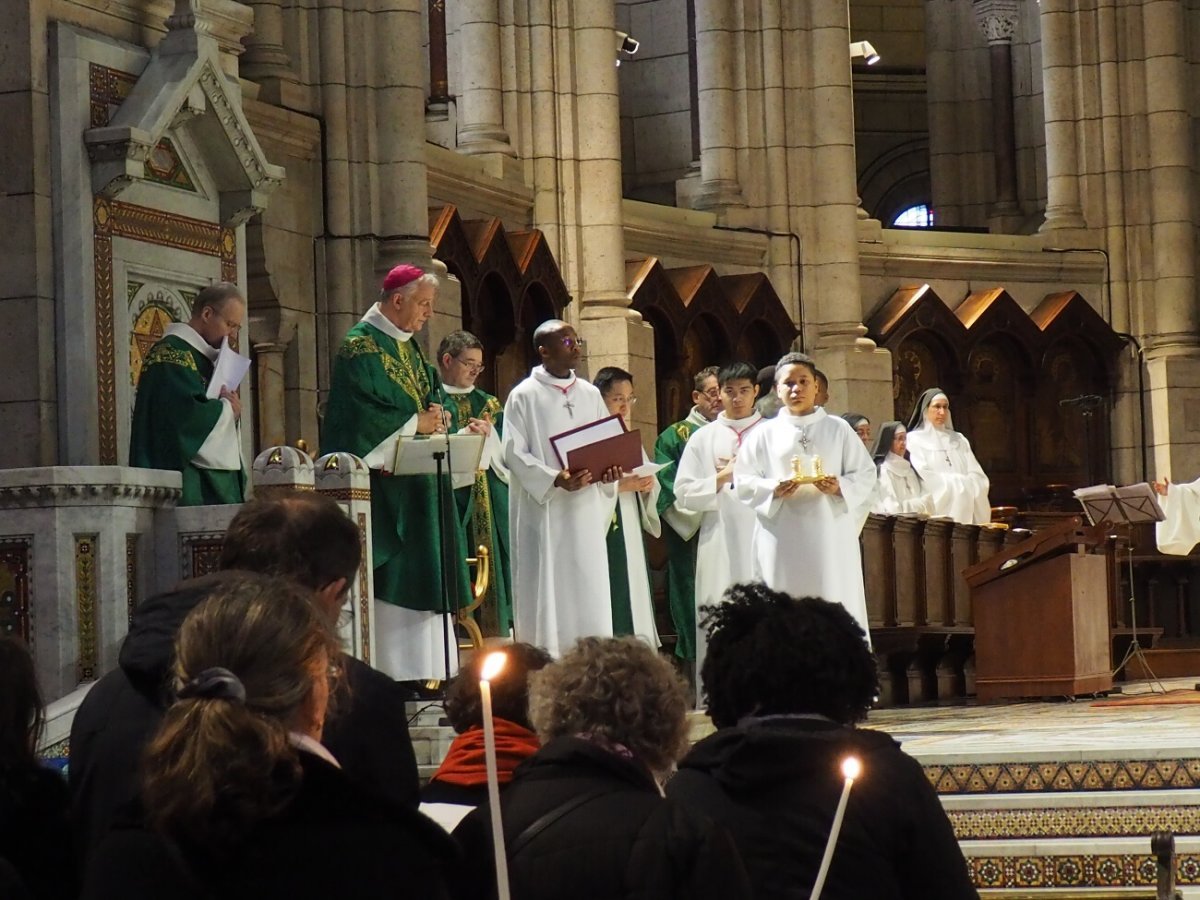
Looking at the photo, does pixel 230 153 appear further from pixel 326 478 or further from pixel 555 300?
pixel 555 300

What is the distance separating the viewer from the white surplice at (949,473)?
49.0 feet

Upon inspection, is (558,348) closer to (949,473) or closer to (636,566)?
(636,566)

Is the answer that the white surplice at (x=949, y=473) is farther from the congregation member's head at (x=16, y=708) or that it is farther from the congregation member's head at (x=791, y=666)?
the congregation member's head at (x=16, y=708)

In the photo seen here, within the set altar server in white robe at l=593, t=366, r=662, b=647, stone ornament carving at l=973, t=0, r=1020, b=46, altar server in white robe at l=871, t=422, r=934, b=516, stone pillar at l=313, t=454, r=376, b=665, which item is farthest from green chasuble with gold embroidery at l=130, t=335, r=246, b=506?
stone ornament carving at l=973, t=0, r=1020, b=46

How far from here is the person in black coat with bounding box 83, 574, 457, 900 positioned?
2238 mm

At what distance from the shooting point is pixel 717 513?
36.6 ft

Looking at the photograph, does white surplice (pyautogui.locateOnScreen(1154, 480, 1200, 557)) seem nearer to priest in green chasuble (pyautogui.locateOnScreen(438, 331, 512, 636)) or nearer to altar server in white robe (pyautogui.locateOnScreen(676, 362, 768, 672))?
altar server in white robe (pyautogui.locateOnScreen(676, 362, 768, 672))

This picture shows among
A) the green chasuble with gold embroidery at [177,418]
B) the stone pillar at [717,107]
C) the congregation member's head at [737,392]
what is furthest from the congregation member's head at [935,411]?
the green chasuble with gold embroidery at [177,418]

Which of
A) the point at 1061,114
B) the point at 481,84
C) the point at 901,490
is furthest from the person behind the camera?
the point at 1061,114

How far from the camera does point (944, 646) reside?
1388 centimetres

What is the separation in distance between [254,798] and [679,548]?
9.37 m

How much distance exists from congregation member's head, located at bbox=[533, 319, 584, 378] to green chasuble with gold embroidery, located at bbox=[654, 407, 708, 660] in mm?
1962

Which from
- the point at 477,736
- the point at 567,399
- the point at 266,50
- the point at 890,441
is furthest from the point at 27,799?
the point at 890,441

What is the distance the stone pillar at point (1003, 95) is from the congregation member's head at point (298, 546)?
711 inches
